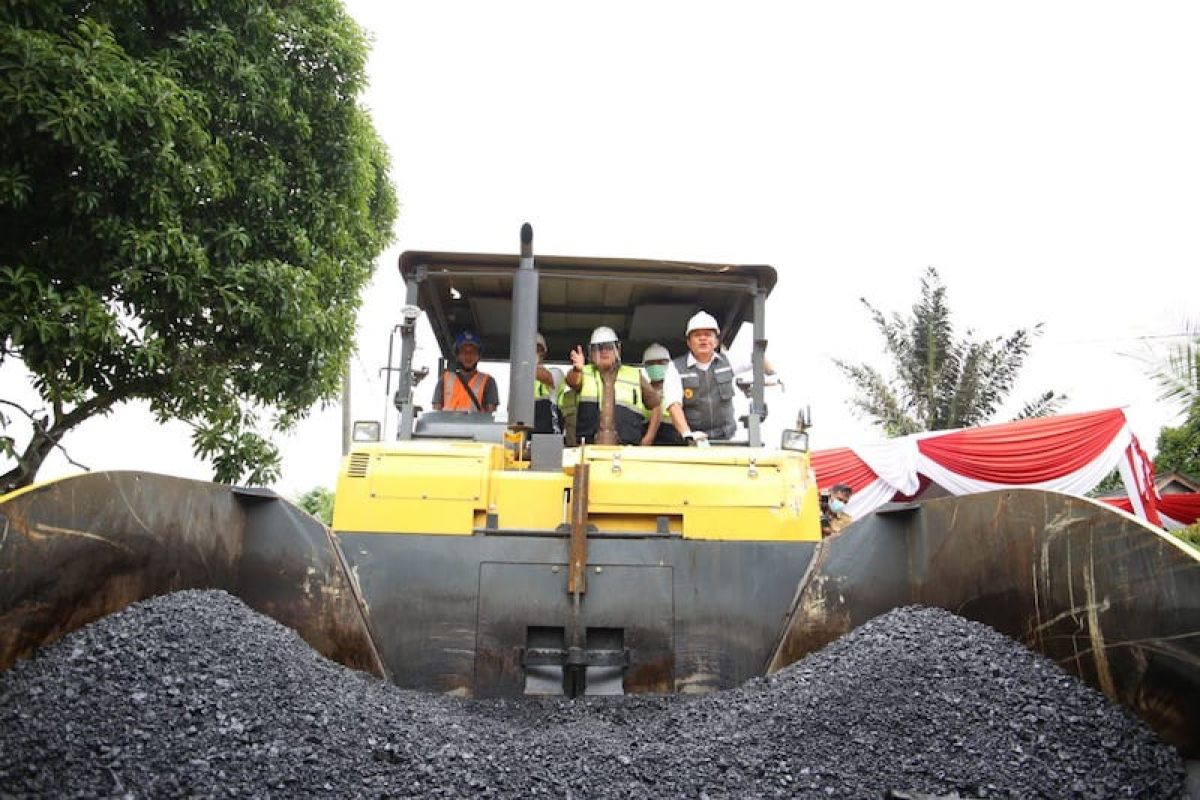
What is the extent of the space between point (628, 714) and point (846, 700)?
810 millimetres

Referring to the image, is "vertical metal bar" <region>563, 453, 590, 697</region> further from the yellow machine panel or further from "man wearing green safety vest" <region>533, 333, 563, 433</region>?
"man wearing green safety vest" <region>533, 333, 563, 433</region>

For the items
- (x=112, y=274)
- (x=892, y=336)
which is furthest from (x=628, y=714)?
(x=892, y=336)

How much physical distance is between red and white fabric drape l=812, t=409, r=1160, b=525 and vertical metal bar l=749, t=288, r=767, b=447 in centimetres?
673

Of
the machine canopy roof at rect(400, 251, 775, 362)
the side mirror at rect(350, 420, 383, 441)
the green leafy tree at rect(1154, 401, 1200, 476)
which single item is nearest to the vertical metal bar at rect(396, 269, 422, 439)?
the machine canopy roof at rect(400, 251, 775, 362)

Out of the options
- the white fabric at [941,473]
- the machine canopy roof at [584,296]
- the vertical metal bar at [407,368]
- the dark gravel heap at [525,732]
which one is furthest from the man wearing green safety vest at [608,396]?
the white fabric at [941,473]

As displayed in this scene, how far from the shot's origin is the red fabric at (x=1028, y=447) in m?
11.6

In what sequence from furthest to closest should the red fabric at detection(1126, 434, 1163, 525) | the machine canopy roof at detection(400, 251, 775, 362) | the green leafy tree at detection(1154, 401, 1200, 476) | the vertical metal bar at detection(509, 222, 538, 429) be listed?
the green leafy tree at detection(1154, 401, 1200, 476) < the red fabric at detection(1126, 434, 1163, 525) < the machine canopy roof at detection(400, 251, 775, 362) < the vertical metal bar at detection(509, 222, 538, 429)

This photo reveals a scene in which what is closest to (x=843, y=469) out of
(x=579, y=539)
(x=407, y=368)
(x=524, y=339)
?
(x=407, y=368)

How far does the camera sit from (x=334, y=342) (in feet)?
29.2

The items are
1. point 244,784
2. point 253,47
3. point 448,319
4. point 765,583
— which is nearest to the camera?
point 244,784

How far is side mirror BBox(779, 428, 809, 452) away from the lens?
165 inches

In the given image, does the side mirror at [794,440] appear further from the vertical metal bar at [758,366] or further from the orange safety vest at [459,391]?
the orange safety vest at [459,391]

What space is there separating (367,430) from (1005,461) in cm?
1068

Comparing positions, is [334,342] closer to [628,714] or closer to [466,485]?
[466,485]
